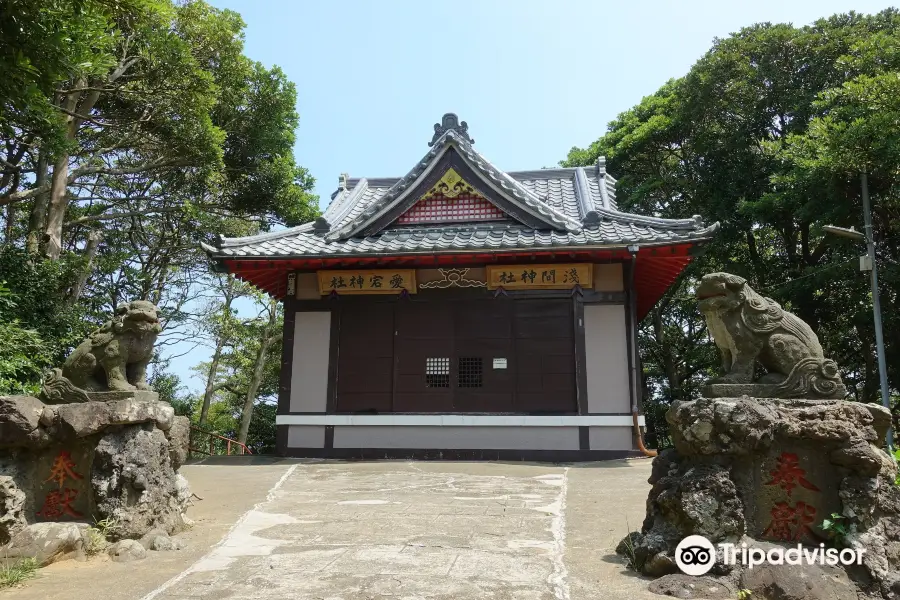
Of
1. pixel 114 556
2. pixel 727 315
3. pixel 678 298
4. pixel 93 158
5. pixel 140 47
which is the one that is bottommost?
pixel 114 556

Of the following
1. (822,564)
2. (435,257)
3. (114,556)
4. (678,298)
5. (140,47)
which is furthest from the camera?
(678,298)

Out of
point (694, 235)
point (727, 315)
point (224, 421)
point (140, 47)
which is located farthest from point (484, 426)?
point (224, 421)

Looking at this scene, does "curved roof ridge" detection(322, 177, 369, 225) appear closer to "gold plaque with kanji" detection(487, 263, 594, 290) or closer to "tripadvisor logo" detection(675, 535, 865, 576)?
"gold plaque with kanji" detection(487, 263, 594, 290)

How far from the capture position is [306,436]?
11.9 metres

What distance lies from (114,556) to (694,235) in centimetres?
945

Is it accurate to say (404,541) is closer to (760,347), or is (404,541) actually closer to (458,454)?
(760,347)

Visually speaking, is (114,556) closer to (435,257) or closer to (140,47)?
(435,257)

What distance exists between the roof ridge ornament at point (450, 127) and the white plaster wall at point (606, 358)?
4.84m

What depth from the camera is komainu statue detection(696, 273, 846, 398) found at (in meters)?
5.31

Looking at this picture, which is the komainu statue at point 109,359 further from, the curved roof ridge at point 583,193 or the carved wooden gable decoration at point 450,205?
the curved roof ridge at point 583,193

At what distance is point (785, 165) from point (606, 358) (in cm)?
1114

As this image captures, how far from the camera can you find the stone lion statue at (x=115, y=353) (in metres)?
6.30

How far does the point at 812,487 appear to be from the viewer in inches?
196

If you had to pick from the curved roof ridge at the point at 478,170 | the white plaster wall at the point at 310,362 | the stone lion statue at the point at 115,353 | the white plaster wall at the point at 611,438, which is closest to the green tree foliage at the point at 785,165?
the curved roof ridge at the point at 478,170
